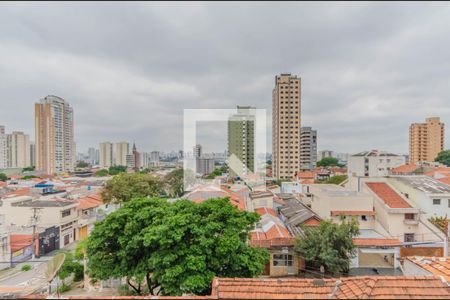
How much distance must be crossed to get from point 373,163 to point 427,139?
21.0 m

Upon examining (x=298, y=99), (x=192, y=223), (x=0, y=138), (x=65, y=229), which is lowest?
(x=65, y=229)

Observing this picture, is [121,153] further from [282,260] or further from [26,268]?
[282,260]

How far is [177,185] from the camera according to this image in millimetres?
22797

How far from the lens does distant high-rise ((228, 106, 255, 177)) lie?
17.7 m

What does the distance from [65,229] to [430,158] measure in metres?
45.4

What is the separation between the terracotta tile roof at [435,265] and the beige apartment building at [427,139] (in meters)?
40.2

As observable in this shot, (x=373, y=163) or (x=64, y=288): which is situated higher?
(x=373, y=163)

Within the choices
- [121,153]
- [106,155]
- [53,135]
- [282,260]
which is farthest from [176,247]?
[106,155]

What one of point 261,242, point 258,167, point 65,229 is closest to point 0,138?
point 65,229

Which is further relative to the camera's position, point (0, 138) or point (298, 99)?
point (0, 138)

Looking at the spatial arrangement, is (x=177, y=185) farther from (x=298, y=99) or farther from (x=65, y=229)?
(x=298, y=99)

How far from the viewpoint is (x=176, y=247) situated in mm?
4582

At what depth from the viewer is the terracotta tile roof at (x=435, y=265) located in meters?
4.54

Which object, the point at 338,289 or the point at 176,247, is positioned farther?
the point at 176,247
